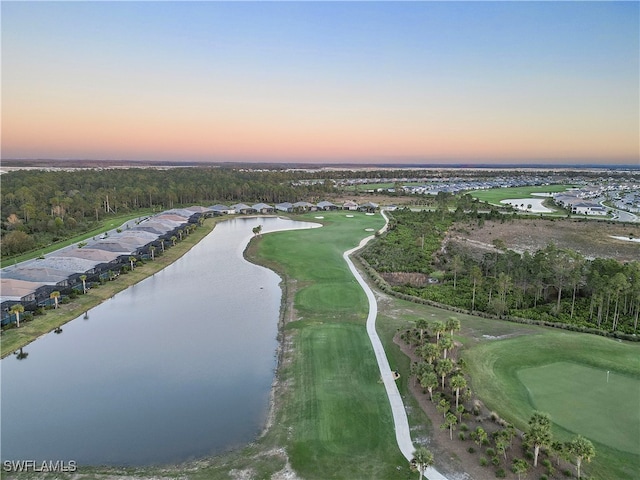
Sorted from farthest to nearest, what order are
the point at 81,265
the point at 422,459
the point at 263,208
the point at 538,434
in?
the point at 263,208, the point at 81,265, the point at 538,434, the point at 422,459

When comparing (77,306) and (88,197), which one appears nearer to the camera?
(77,306)

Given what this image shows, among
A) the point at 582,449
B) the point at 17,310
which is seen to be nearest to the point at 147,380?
the point at 17,310

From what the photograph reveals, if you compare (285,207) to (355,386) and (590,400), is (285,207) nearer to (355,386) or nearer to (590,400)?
(355,386)

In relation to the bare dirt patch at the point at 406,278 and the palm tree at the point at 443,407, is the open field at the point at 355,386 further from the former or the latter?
the bare dirt patch at the point at 406,278

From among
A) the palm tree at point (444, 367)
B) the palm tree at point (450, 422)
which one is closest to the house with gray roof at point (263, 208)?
the palm tree at point (444, 367)

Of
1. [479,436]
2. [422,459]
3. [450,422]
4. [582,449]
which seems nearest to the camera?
[422,459]

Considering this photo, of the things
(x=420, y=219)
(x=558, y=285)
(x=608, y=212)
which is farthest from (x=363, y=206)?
(x=558, y=285)

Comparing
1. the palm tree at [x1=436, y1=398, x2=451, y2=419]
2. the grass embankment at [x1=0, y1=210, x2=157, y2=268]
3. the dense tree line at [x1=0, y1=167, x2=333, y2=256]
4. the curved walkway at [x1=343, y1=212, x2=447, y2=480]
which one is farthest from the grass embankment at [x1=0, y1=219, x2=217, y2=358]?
the palm tree at [x1=436, y1=398, x2=451, y2=419]

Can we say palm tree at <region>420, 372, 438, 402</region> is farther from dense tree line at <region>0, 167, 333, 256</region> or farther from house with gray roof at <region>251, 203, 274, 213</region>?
house with gray roof at <region>251, 203, 274, 213</region>

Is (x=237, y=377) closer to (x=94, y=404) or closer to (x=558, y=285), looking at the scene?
(x=94, y=404)
